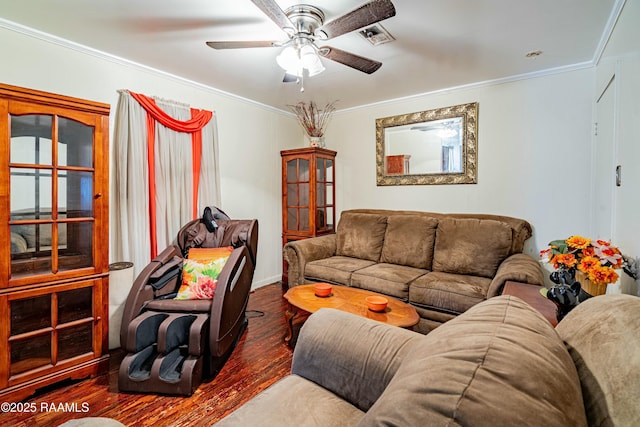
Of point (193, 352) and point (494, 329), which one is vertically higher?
point (494, 329)

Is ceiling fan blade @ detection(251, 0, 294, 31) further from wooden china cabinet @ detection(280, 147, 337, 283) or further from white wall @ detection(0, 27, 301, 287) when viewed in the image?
wooden china cabinet @ detection(280, 147, 337, 283)

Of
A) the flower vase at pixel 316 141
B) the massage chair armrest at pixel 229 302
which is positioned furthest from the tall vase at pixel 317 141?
the massage chair armrest at pixel 229 302

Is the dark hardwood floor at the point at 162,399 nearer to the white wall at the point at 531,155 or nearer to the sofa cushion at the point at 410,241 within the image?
the sofa cushion at the point at 410,241

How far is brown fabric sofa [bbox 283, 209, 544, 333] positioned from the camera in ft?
7.93

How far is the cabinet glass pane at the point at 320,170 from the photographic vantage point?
12.9 ft

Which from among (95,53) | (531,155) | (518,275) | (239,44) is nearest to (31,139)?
(95,53)

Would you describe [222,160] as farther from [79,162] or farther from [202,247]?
[79,162]

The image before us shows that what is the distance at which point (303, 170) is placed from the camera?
13.0 ft

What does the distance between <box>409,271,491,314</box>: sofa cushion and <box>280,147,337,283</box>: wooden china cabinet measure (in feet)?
5.49

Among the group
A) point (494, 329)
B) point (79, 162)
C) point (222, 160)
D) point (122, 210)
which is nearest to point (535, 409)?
point (494, 329)

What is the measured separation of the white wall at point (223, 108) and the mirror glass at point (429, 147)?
1485 mm

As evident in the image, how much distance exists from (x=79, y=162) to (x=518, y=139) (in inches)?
150

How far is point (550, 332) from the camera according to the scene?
0.72m

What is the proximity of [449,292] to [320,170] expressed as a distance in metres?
2.29
